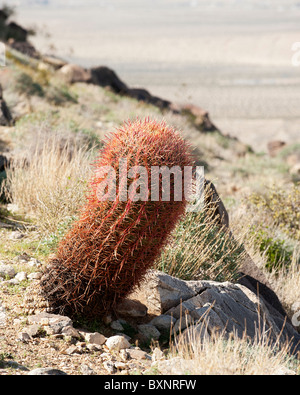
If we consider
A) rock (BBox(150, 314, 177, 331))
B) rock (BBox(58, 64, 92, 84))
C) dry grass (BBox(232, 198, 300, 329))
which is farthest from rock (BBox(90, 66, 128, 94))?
rock (BBox(150, 314, 177, 331))

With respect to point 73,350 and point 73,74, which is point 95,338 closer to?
point 73,350

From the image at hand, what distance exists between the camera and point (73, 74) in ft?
68.6

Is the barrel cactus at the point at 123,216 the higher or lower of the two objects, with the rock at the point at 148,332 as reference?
higher

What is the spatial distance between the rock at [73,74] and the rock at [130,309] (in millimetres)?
16919

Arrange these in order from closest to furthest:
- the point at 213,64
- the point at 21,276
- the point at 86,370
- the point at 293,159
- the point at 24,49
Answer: the point at 86,370, the point at 21,276, the point at 293,159, the point at 24,49, the point at 213,64

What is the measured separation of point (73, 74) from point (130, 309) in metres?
17.6

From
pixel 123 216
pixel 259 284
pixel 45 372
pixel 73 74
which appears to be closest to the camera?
pixel 45 372

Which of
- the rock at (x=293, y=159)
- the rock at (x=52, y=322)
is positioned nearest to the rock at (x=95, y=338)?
the rock at (x=52, y=322)

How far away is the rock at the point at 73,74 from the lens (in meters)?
20.6

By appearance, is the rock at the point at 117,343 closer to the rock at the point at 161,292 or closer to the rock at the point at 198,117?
the rock at the point at 161,292

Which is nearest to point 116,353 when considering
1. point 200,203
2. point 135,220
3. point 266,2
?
point 135,220

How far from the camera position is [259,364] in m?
3.47

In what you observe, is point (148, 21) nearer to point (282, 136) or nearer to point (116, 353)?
point (282, 136)

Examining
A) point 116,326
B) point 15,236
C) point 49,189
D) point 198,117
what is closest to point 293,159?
point 198,117
